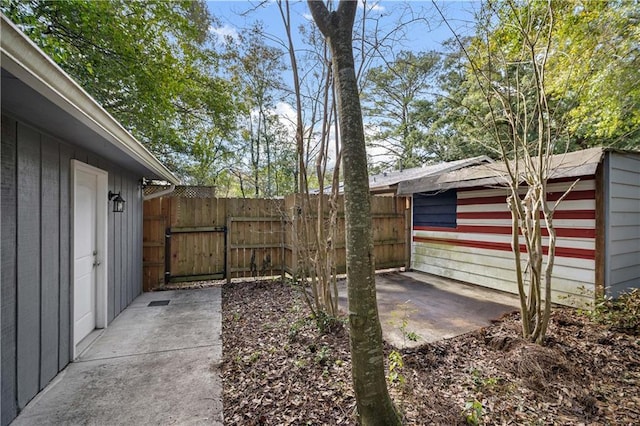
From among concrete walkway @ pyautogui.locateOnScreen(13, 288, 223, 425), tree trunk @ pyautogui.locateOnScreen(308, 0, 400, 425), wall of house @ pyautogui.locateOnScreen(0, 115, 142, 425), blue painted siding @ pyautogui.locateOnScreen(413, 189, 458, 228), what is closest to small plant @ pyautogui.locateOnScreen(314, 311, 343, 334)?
concrete walkway @ pyautogui.locateOnScreen(13, 288, 223, 425)

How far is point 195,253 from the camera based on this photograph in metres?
5.85

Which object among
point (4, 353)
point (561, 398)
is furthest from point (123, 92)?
point (561, 398)

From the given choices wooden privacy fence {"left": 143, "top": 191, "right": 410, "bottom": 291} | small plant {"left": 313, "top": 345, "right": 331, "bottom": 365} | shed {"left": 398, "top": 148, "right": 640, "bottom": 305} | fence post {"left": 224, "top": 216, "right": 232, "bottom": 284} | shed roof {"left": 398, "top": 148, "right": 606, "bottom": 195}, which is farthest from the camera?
fence post {"left": 224, "top": 216, "right": 232, "bottom": 284}

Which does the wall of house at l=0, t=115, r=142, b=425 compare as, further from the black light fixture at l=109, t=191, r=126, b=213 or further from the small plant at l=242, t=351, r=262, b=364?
the small plant at l=242, t=351, r=262, b=364

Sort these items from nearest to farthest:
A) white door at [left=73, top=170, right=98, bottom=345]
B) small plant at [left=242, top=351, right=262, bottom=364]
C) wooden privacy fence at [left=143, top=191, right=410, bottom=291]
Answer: small plant at [left=242, top=351, right=262, bottom=364], white door at [left=73, top=170, right=98, bottom=345], wooden privacy fence at [left=143, top=191, right=410, bottom=291]

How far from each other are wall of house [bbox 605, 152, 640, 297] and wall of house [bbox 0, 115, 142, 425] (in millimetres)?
5729

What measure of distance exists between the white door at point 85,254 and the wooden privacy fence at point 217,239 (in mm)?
2076

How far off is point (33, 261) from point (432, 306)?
14.6 ft

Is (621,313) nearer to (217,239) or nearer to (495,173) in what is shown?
(495,173)

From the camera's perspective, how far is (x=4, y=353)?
6.11 feet

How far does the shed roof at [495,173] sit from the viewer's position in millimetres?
3443

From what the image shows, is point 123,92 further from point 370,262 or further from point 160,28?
point 370,262

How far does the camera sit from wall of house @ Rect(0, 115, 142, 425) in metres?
1.94

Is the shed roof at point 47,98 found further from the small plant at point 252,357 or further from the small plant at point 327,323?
the small plant at point 327,323
